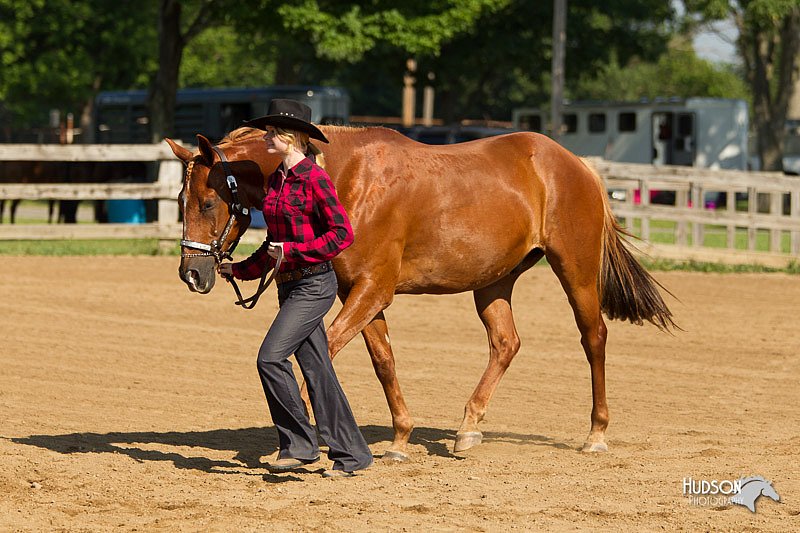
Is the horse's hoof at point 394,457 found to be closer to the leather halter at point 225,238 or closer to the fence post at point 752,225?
the leather halter at point 225,238

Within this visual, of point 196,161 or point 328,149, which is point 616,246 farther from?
point 196,161

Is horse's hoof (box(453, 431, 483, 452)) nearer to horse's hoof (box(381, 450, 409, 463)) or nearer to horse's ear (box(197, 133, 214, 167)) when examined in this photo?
horse's hoof (box(381, 450, 409, 463))

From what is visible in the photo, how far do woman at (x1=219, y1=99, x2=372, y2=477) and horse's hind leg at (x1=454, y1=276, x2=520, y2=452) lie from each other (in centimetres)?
132

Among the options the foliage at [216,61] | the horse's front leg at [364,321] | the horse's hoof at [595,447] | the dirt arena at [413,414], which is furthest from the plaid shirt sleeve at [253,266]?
the foliage at [216,61]

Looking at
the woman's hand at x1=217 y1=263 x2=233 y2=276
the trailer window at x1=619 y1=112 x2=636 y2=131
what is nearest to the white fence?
the woman's hand at x1=217 y1=263 x2=233 y2=276

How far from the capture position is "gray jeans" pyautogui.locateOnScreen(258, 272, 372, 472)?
227 inches

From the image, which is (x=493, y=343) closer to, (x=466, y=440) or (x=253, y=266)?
(x=466, y=440)

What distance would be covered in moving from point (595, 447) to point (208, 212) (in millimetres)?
2712

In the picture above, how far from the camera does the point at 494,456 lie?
272 inches

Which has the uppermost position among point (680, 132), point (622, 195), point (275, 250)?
point (680, 132)

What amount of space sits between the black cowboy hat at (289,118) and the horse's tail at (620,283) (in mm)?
2492

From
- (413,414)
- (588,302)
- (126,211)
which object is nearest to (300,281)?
(588,302)

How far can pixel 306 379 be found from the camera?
5953mm

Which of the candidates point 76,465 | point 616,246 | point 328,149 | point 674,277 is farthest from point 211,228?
point 674,277
